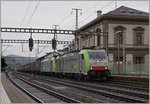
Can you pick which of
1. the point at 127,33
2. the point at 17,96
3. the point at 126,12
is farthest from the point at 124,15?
the point at 17,96

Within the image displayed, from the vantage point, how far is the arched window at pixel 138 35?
6328cm

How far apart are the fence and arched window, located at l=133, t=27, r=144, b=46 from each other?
788 inches

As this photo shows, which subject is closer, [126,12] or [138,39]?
[138,39]

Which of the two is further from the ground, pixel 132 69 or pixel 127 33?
pixel 127 33

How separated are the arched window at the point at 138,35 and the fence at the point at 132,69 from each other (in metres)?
20.0

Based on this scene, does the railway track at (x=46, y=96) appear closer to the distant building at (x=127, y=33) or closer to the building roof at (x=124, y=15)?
the distant building at (x=127, y=33)

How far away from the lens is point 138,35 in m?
63.6

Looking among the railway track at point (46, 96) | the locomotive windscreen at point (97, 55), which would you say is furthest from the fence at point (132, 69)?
the railway track at point (46, 96)

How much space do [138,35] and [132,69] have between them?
25135 mm

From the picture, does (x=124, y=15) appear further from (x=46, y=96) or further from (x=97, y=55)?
(x=46, y=96)

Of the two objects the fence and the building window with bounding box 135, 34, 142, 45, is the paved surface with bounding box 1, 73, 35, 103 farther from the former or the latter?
the building window with bounding box 135, 34, 142, 45

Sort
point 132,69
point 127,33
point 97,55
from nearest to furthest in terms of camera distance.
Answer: point 97,55 < point 132,69 < point 127,33

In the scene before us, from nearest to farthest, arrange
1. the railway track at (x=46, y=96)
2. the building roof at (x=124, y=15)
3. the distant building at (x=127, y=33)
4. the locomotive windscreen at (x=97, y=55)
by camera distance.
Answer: the railway track at (x=46, y=96)
the locomotive windscreen at (x=97, y=55)
the distant building at (x=127, y=33)
the building roof at (x=124, y=15)

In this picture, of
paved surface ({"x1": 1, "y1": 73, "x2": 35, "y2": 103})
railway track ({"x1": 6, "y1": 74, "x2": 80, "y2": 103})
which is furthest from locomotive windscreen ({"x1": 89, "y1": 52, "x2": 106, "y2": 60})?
paved surface ({"x1": 1, "y1": 73, "x2": 35, "y2": 103})
